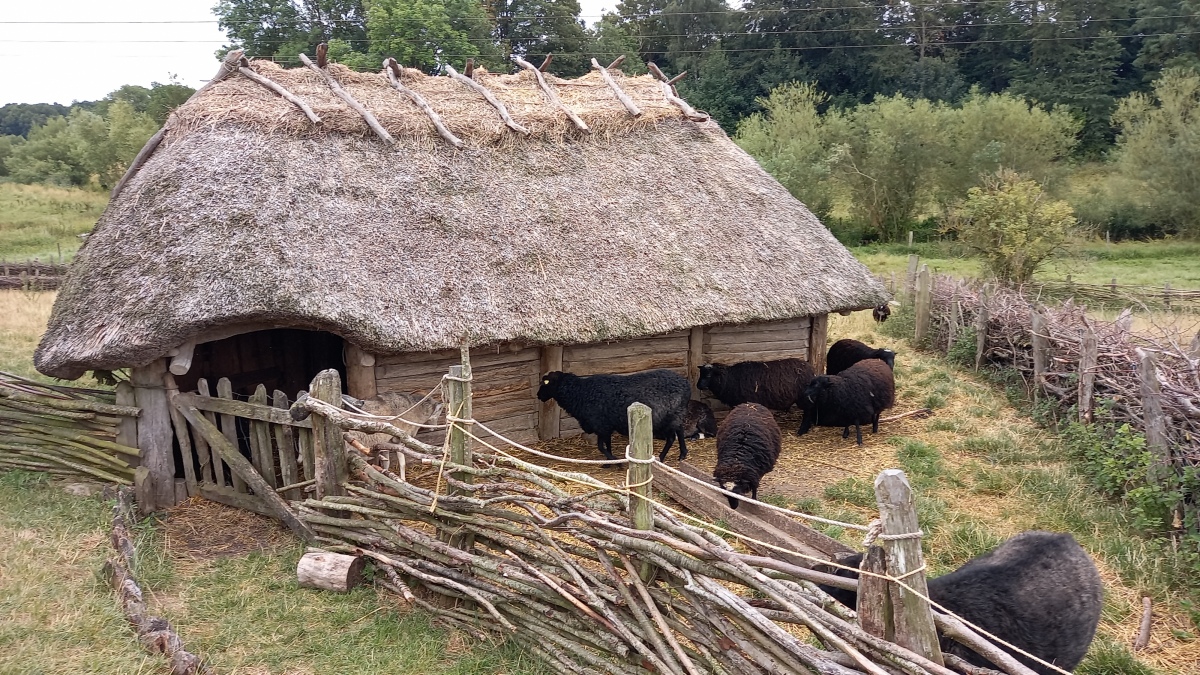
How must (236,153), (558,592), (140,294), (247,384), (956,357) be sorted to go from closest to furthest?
(558,592) < (140,294) < (236,153) < (247,384) < (956,357)

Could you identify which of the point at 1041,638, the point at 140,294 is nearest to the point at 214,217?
the point at 140,294

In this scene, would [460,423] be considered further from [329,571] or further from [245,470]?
[245,470]

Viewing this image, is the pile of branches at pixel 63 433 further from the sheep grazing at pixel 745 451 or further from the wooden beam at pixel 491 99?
the wooden beam at pixel 491 99

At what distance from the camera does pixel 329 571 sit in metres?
5.69

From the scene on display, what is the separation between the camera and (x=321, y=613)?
545 cm

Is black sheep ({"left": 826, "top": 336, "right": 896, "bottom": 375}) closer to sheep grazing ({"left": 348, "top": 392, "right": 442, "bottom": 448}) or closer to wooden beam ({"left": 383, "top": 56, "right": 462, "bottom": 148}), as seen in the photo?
sheep grazing ({"left": 348, "top": 392, "right": 442, "bottom": 448})

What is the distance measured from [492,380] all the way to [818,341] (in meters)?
4.68

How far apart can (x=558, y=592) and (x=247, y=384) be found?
23.2 ft

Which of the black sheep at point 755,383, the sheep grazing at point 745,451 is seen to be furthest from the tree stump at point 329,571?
the black sheep at point 755,383

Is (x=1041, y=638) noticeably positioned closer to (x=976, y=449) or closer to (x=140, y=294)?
(x=976, y=449)

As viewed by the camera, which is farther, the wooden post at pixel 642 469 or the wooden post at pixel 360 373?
the wooden post at pixel 360 373

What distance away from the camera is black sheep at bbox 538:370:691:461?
856 cm

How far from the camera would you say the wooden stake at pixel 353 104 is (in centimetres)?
950

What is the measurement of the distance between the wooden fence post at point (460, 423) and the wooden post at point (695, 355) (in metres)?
5.20
